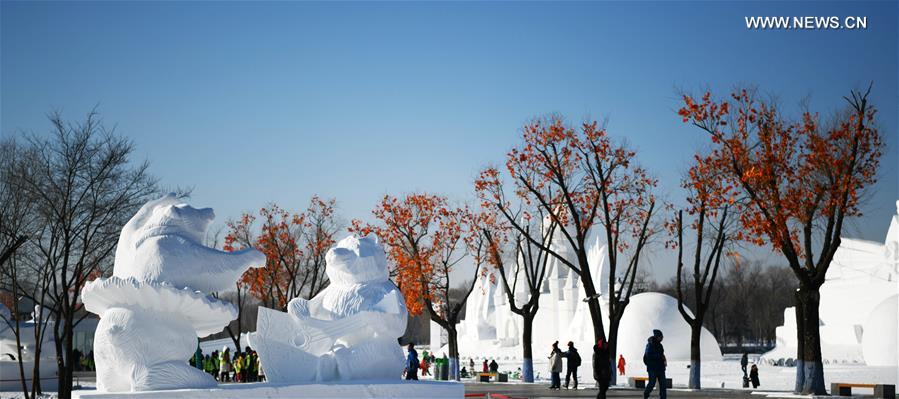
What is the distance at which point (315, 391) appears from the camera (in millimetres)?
11281

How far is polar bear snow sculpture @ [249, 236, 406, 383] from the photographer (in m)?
12.2

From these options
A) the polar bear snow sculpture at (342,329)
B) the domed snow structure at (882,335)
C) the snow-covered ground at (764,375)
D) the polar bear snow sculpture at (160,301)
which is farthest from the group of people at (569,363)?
the domed snow structure at (882,335)

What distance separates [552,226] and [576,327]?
875 inches

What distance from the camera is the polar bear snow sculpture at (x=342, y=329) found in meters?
12.2

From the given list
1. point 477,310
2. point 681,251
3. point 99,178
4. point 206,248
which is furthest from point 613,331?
point 477,310

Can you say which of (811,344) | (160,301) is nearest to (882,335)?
(811,344)

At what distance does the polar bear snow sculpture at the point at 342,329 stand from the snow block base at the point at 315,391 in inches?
28.7

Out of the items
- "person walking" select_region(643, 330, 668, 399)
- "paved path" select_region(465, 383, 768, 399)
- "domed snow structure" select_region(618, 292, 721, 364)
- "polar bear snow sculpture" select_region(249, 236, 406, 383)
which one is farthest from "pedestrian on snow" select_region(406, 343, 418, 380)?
"domed snow structure" select_region(618, 292, 721, 364)

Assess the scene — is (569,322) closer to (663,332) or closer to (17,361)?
(663,332)

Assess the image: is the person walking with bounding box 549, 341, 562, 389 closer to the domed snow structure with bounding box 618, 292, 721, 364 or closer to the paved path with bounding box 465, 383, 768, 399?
the paved path with bounding box 465, 383, 768, 399

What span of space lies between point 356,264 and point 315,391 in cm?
248

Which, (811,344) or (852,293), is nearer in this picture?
(811,344)

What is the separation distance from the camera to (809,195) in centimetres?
1934

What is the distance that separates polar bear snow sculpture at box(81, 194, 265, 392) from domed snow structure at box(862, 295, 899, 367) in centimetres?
2816
